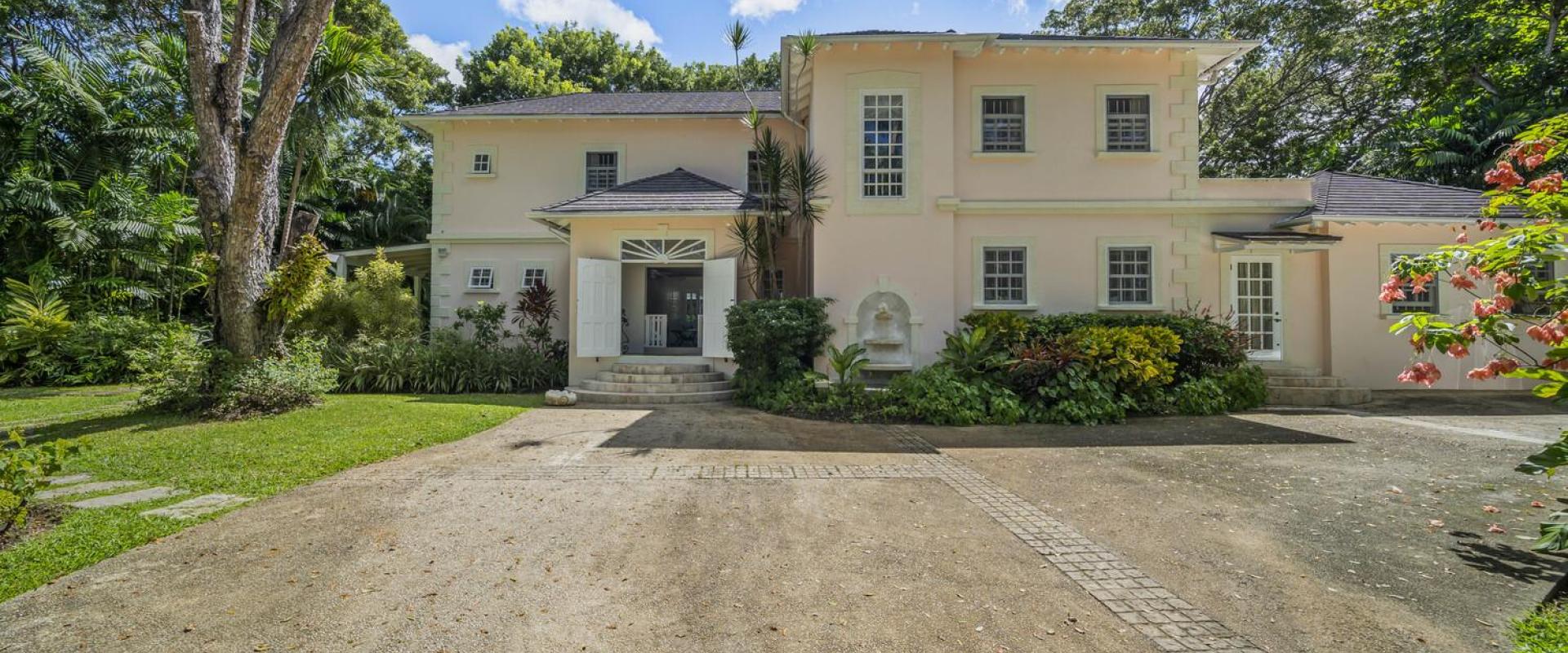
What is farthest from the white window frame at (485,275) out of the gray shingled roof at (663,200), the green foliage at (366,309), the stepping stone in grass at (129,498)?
the stepping stone in grass at (129,498)

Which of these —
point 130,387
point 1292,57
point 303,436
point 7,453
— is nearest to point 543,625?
point 7,453

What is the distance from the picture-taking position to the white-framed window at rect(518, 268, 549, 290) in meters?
15.1

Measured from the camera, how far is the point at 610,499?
4.88 meters

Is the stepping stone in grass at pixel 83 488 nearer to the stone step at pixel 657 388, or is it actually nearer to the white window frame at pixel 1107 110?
the stone step at pixel 657 388

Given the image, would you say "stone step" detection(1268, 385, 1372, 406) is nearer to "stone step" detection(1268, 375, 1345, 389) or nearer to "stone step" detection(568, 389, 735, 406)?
"stone step" detection(1268, 375, 1345, 389)

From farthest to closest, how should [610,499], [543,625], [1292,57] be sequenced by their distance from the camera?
[1292,57], [610,499], [543,625]

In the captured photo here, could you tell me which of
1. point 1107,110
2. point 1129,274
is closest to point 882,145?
point 1107,110

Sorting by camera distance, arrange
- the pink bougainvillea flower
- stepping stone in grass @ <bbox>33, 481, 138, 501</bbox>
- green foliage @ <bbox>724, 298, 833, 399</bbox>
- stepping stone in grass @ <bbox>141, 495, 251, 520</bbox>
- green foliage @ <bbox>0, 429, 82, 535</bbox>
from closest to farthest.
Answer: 1. the pink bougainvillea flower
2. green foliage @ <bbox>0, 429, 82, 535</bbox>
3. stepping stone in grass @ <bbox>141, 495, 251, 520</bbox>
4. stepping stone in grass @ <bbox>33, 481, 138, 501</bbox>
5. green foliage @ <bbox>724, 298, 833, 399</bbox>

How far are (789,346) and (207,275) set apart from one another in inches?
342

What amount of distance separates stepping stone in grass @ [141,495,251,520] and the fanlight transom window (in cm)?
800

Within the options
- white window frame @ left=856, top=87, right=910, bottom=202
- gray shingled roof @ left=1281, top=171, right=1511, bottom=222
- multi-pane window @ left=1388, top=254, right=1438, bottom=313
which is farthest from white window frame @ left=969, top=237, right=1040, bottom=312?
multi-pane window @ left=1388, top=254, right=1438, bottom=313

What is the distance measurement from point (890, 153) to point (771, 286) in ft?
11.1

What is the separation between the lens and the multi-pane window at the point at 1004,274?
1169 cm

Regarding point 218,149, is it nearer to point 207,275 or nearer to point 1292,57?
point 207,275
